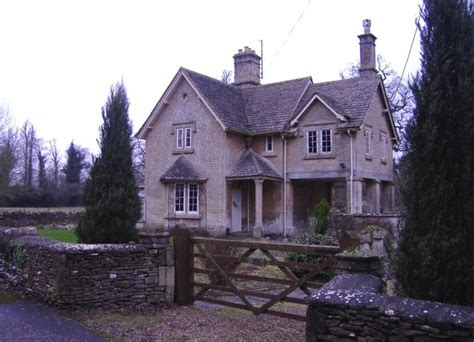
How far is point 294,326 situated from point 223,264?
10.5 feet

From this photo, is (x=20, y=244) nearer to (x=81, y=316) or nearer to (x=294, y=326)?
(x=81, y=316)

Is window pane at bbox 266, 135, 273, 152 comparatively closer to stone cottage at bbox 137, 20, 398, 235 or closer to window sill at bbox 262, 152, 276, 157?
stone cottage at bbox 137, 20, 398, 235

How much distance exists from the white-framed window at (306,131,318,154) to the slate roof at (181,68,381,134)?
1.41 metres

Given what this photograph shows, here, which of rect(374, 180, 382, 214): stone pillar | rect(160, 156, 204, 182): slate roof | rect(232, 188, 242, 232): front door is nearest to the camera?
rect(160, 156, 204, 182): slate roof

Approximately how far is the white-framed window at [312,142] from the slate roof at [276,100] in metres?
1.41

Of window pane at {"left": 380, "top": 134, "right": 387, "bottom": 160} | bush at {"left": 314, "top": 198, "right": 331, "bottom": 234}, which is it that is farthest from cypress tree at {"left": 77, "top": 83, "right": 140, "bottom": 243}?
window pane at {"left": 380, "top": 134, "right": 387, "bottom": 160}

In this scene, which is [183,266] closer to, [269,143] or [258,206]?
[258,206]

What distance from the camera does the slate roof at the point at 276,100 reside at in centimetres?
2538

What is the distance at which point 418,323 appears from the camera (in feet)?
15.2

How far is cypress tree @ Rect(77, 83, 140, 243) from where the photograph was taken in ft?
34.6

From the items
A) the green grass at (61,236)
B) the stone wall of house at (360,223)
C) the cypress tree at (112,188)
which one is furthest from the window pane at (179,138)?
the cypress tree at (112,188)

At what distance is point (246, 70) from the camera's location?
30.9m

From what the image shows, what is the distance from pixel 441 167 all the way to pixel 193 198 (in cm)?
2173

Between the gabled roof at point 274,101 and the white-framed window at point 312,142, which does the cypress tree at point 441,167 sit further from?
the white-framed window at point 312,142
